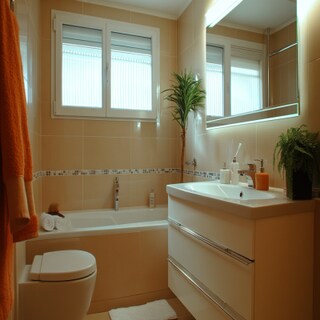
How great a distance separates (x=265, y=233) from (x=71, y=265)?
1133 millimetres

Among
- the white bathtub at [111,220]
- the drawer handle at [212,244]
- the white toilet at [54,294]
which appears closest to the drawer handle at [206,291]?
the drawer handle at [212,244]

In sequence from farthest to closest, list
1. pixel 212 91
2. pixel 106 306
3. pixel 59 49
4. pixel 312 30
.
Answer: pixel 59 49
pixel 212 91
pixel 106 306
pixel 312 30

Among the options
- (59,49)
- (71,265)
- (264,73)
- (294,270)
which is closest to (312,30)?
(264,73)

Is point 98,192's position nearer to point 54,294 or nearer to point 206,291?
point 54,294

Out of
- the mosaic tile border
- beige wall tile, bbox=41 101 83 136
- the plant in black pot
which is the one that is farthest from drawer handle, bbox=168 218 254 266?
beige wall tile, bbox=41 101 83 136

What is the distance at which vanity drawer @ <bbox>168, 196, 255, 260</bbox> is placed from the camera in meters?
1.01

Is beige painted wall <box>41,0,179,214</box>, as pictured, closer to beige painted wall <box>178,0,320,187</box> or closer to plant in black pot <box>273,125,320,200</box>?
beige painted wall <box>178,0,320,187</box>

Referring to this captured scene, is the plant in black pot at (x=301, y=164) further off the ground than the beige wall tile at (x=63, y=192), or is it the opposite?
the plant in black pot at (x=301, y=164)

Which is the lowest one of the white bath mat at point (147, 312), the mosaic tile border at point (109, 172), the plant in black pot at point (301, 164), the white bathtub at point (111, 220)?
the white bath mat at point (147, 312)

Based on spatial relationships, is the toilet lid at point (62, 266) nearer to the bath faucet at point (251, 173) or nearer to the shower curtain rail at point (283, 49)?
the bath faucet at point (251, 173)

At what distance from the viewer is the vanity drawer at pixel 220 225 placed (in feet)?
3.32

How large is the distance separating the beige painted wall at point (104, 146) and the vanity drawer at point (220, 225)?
1224mm

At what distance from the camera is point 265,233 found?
100 centimetres

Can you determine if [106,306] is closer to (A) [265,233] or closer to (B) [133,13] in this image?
(A) [265,233]
